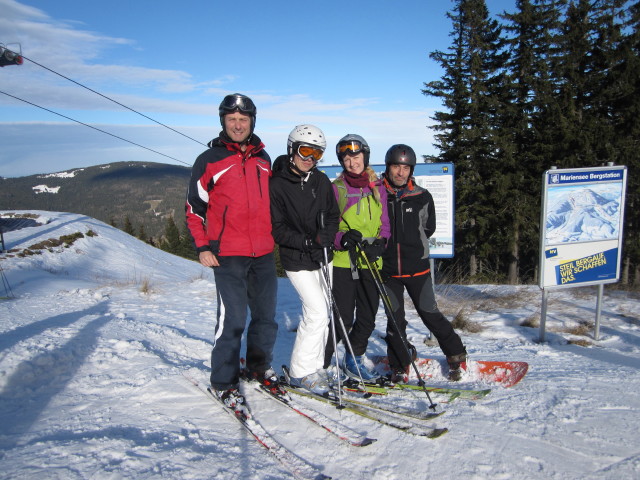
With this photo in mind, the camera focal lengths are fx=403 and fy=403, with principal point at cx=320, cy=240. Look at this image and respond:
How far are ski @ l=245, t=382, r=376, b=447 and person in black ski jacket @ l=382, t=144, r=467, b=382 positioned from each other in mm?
1120

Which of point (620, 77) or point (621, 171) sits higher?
point (620, 77)

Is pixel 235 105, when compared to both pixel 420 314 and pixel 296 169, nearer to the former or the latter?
pixel 296 169

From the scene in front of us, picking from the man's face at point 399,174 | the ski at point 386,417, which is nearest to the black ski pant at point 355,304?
the ski at point 386,417

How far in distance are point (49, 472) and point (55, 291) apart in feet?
21.9

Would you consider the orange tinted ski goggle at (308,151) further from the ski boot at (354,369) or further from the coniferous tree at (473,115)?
the coniferous tree at (473,115)

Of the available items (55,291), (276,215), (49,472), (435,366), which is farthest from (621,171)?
(55,291)

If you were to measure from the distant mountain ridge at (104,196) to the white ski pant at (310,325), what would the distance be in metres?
123

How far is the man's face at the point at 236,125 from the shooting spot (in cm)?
338

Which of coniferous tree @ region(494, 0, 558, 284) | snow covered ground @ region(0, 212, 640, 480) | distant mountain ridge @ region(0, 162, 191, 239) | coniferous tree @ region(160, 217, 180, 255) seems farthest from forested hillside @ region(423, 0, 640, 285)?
distant mountain ridge @ region(0, 162, 191, 239)

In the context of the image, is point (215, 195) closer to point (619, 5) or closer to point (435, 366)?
point (435, 366)

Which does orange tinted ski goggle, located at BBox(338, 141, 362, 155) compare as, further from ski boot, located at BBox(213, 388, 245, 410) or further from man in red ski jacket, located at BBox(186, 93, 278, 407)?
ski boot, located at BBox(213, 388, 245, 410)

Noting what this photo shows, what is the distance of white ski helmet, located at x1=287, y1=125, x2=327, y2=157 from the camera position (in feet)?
11.5

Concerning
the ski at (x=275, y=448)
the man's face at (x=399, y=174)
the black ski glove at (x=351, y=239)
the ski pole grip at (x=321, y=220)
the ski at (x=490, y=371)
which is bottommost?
the ski at (x=490, y=371)

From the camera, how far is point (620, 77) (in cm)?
2011
